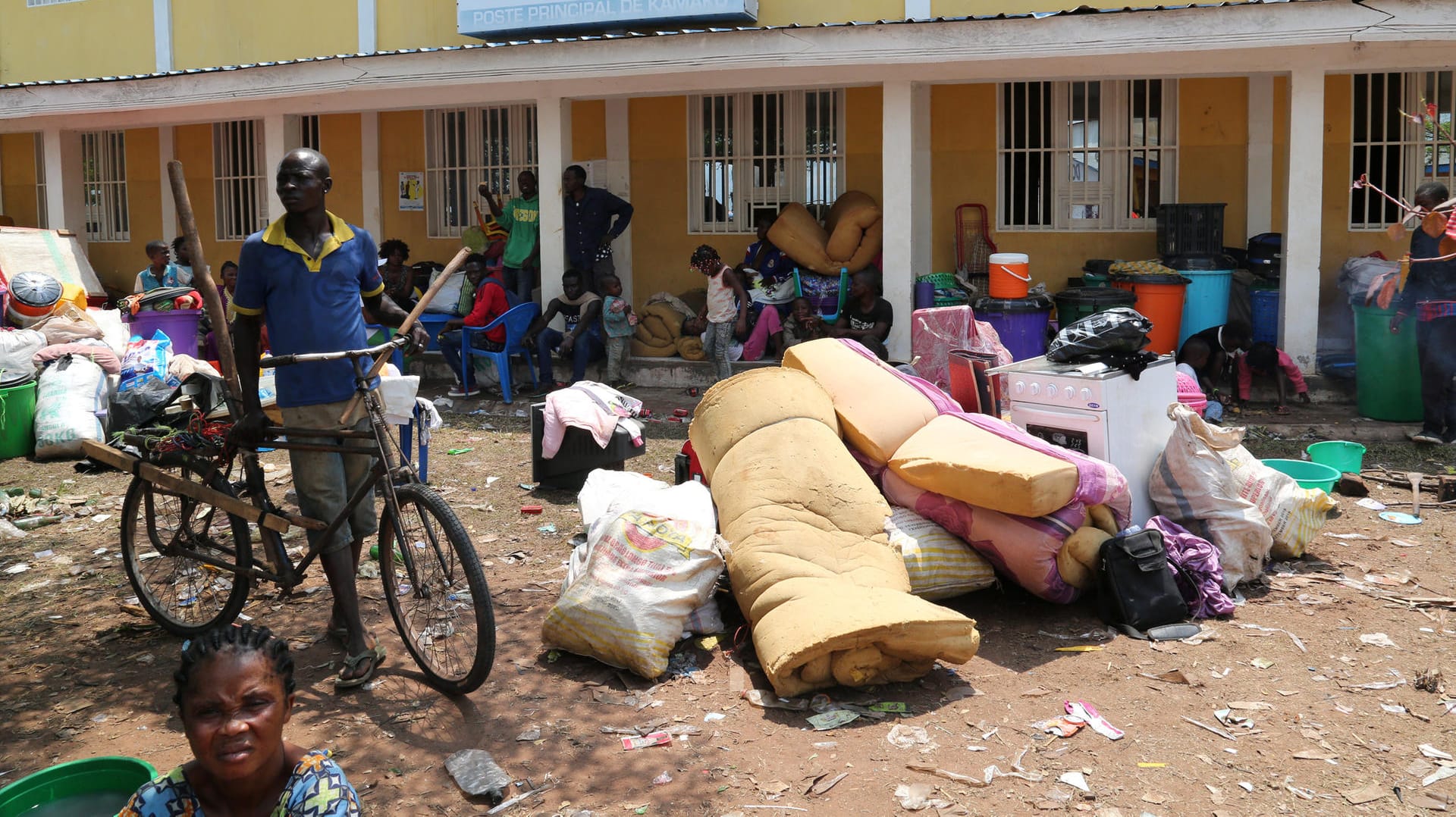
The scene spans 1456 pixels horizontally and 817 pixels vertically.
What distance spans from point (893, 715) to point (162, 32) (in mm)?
13763

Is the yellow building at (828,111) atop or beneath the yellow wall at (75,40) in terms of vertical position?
beneath

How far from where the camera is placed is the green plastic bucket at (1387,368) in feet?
27.6

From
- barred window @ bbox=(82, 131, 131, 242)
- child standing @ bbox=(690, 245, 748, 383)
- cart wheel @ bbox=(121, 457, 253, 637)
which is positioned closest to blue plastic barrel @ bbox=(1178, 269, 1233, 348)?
child standing @ bbox=(690, 245, 748, 383)

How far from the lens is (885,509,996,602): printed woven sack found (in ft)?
16.1

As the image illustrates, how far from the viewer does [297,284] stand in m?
4.31

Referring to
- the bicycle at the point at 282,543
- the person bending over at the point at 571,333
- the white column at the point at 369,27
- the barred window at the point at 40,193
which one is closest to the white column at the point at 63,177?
the barred window at the point at 40,193

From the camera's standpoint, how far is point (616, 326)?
10.6 metres

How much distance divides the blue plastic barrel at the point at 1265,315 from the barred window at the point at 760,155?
401 centimetres

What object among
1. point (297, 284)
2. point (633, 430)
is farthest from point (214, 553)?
point (633, 430)

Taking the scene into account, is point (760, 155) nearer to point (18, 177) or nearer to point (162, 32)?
point (162, 32)

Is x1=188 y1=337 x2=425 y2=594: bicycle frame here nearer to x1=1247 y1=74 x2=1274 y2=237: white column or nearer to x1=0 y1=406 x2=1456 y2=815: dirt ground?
x1=0 y1=406 x2=1456 y2=815: dirt ground

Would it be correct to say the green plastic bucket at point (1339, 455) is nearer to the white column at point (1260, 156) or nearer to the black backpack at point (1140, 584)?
the black backpack at point (1140, 584)

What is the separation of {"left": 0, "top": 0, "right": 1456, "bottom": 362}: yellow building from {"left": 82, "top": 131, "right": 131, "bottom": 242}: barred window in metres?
1.14

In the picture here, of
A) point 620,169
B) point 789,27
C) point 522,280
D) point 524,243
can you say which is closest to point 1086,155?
point 789,27
